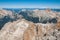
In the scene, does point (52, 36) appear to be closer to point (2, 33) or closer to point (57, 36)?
point (57, 36)

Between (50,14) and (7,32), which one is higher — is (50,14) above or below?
below

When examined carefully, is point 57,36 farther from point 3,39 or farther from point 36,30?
point 3,39

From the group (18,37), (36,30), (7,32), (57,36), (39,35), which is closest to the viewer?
(57,36)

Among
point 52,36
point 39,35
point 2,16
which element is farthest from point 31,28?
point 2,16

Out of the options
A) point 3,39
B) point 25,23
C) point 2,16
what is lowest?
point 2,16

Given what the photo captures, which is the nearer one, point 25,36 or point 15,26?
point 25,36

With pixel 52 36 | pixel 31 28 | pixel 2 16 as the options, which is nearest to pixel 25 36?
pixel 31 28

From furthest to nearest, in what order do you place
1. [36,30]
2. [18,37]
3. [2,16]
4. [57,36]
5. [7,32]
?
[2,16], [7,32], [18,37], [36,30], [57,36]
